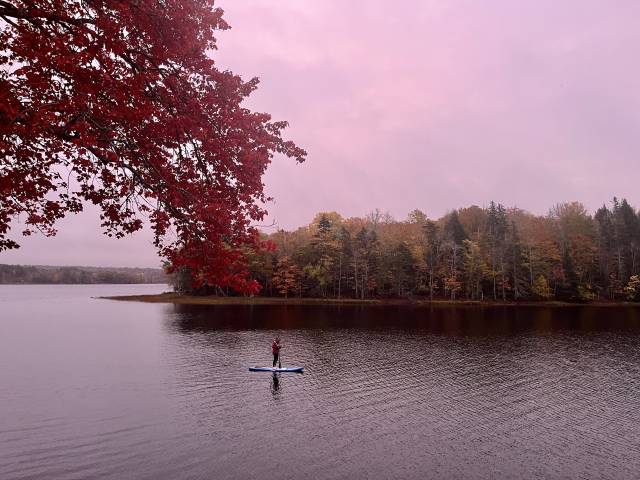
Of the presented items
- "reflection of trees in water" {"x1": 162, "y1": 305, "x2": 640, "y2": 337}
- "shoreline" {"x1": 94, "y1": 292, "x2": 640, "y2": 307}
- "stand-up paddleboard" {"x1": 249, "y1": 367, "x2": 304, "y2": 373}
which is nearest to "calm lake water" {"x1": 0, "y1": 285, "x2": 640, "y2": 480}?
"stand-up paddleboard" {"x1": 249, "y1": 367, "x2": 304, "y2": 373}

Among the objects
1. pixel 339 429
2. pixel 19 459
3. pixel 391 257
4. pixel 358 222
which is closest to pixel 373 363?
pixel 339 429

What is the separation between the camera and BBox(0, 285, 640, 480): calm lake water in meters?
16.8

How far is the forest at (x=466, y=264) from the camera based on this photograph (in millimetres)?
101062

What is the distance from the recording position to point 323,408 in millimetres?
23750

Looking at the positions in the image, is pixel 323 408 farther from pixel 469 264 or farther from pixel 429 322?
pixel 469 264

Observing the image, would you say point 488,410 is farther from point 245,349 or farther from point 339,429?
point 245,349

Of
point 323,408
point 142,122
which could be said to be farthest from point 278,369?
point 142,122

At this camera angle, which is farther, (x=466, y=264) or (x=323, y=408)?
(x=466, y=264)

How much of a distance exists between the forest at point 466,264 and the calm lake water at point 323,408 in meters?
55.0

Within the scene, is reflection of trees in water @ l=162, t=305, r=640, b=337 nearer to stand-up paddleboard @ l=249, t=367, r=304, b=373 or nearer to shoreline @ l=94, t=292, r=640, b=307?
shoreline @ l=94, t=292, r=640, b=307

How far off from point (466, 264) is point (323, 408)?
87648 millimetres

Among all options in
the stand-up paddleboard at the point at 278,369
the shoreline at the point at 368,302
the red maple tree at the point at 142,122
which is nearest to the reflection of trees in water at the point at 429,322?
the shoreline at the point at 368,302

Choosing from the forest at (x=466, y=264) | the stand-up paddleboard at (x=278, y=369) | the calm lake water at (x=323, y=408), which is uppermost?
the forest at (x=466, y=264)

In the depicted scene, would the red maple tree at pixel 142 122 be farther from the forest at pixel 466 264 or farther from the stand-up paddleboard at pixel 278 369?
the forest at pixel 466 264
